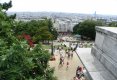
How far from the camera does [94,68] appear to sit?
9.37 m

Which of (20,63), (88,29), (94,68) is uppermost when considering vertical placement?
(20,63)

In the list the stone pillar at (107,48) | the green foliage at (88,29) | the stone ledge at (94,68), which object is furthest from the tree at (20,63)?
the green foliage at (88,29)

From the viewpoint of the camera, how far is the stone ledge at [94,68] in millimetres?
8306

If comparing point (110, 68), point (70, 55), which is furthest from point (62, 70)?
point (110, 68)

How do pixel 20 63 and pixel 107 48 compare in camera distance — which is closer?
pixel 20 63

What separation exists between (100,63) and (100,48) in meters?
0.78

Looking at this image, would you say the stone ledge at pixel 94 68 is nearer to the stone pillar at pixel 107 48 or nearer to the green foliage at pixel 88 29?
the stone pillar at pixel 107 48

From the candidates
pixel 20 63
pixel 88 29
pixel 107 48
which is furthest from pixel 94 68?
pixel 88 29

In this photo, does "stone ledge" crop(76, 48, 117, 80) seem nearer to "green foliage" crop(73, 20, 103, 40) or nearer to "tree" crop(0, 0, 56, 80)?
"tree" crop(0, 0, 56, 80)

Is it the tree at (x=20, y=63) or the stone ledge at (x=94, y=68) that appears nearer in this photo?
the tree at (x=20, y=63)

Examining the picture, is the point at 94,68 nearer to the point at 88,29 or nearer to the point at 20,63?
the point at 20,63

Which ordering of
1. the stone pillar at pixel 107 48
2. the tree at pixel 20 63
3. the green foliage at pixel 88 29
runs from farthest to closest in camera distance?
the green foliage at pixel 88 29 → the stone pillar at pixel 107 48 → the tree at pixel 20 63

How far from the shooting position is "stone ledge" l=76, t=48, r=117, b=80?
27.3 feet

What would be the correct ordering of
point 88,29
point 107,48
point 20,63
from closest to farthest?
point 20,63, point 107,48, point 88,29
